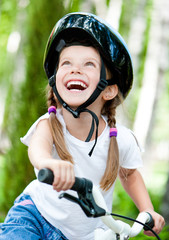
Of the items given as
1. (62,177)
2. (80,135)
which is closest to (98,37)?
(80,135)

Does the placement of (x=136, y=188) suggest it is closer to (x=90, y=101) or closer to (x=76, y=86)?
(x=90, y=101)

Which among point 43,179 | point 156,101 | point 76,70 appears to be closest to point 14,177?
point 76,70

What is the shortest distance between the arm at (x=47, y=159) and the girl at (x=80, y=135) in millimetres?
12

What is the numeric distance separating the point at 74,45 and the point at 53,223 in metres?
1.32

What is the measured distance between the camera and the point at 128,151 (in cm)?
300

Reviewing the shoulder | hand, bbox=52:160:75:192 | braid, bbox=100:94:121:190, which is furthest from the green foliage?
hand, bbox=52:160:75:192

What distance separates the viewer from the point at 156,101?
11.2 meters

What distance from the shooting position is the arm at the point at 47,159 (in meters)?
1.82

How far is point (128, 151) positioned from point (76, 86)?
674mm

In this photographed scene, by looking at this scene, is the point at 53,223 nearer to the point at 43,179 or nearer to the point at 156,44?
the point at 43,179

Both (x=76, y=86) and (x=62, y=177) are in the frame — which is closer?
(x=62, y=177)

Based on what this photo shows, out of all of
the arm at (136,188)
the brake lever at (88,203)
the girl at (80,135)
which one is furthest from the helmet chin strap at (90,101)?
the brake lever at (88,203)

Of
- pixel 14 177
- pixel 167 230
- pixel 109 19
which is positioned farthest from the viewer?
pixel 109 19

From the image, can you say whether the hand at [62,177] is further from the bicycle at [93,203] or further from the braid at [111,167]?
the braid at [111,167]
